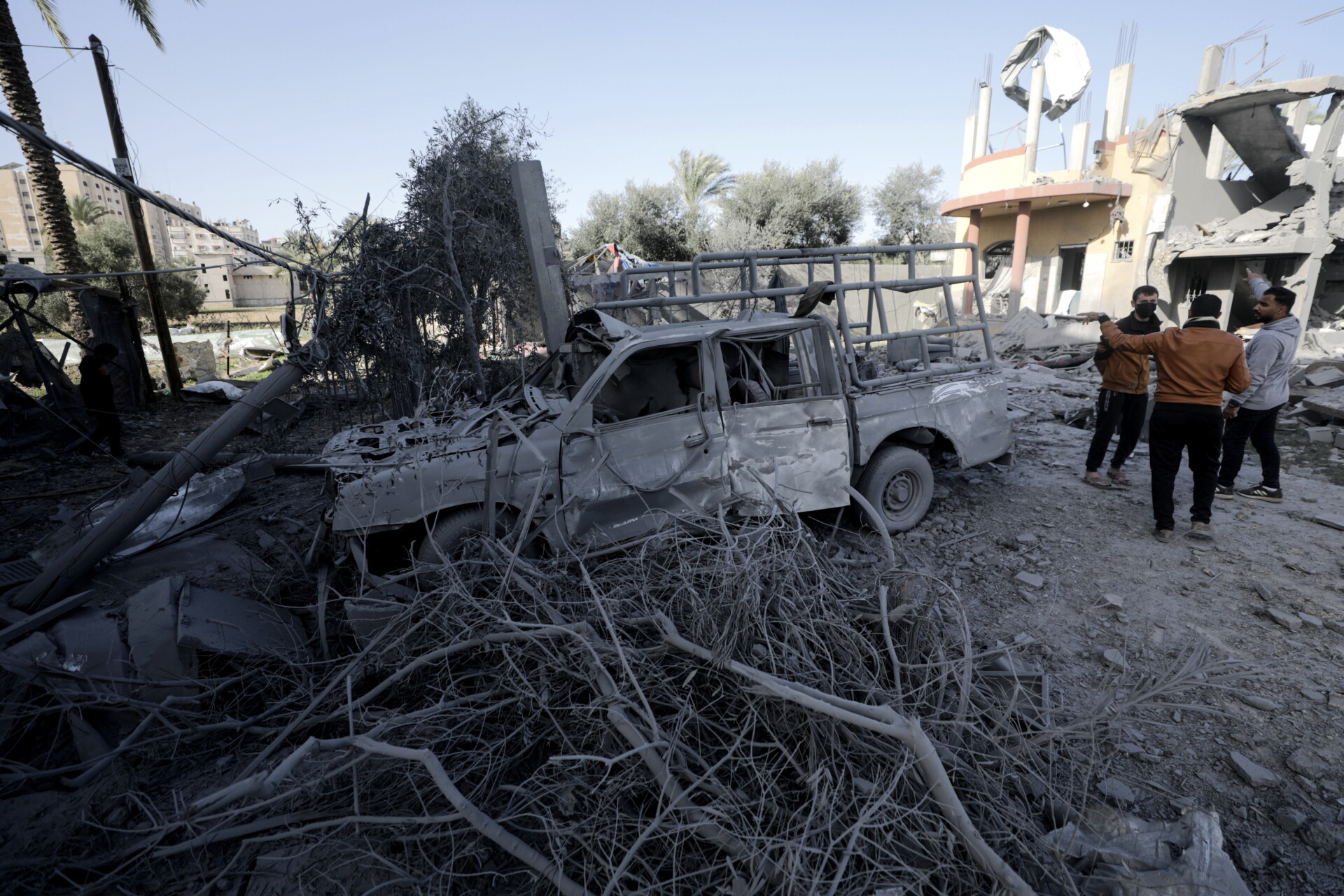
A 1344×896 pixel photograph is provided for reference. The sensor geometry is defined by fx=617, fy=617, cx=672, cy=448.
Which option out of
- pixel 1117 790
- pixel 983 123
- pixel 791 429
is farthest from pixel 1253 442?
pixel 983 123

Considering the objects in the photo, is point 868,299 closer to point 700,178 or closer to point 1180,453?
point 1180,453

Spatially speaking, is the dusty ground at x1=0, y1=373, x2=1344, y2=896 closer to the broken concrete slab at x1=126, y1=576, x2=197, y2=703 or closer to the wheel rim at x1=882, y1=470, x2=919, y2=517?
the wheel rim at x1=882, y1=470, x2=919, y2=517

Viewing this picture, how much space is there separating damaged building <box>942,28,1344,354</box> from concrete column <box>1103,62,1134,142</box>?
3cm

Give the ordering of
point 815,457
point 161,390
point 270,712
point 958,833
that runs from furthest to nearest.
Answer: point 161,390 → point 815,457 → point 270,712 → point 958,833

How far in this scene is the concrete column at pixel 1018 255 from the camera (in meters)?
17.6

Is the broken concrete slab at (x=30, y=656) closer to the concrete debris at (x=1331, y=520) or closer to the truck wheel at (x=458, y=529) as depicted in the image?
the truck wheel at (x=458, y=529)

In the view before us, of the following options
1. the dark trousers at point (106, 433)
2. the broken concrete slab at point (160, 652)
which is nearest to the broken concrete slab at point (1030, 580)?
the broken concrete slab at point (160, 652)

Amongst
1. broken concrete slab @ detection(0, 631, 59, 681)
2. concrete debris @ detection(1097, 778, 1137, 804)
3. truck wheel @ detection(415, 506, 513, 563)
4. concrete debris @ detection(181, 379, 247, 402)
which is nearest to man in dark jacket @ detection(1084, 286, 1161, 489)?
concrete debris @ detection(1097, 778, 1137, 804)

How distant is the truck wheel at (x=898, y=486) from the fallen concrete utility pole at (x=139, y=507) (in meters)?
4.52

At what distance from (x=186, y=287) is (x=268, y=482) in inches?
815

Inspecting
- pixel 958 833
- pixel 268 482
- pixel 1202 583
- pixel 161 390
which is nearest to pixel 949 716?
pixel 958 833

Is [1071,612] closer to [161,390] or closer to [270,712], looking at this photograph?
[270,712]

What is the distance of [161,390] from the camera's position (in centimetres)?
1144

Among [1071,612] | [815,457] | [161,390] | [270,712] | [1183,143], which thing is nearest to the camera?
[270,712]
